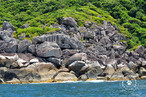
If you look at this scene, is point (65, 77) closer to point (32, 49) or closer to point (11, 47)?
point (32, 49)

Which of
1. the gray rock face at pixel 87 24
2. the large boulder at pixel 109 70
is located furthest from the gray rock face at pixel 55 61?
the gray rock face at pixel 87 24

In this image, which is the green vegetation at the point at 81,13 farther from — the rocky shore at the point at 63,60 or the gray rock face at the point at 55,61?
the gray rock face at the point at 55,61

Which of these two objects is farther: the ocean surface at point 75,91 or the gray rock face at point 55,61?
the gray rock face at point 55,61

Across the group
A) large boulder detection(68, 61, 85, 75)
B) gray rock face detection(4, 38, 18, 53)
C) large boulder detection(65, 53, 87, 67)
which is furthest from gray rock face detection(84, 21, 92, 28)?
gray rock face detection(4, 38, 18, 53)

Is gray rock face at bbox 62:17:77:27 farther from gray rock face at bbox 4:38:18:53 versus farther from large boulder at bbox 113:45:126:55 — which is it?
gray rock face at bbox 4:38:18:53

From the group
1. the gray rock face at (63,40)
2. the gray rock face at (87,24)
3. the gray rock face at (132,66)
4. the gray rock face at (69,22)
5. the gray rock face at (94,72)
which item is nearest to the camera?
the gray rock face at (94,72)

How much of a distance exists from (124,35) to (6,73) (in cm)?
4461

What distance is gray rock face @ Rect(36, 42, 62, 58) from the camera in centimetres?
5581

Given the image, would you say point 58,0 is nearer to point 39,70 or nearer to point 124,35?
point 124,35

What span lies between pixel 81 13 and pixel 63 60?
113 feet

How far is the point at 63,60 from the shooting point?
58.2 m

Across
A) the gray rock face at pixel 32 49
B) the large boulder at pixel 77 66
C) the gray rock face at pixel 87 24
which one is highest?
the gray rock face at pixel 87 24

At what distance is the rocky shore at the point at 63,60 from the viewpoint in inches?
2055

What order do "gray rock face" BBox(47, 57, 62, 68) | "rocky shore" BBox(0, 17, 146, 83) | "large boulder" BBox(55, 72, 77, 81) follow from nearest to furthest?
"rocky shore" BBox(0, 17, 146, 83) → "large boulder" BBox(55, 72, 77, 81) → "gray rock face" BBox(47, 57, 62, 68)
